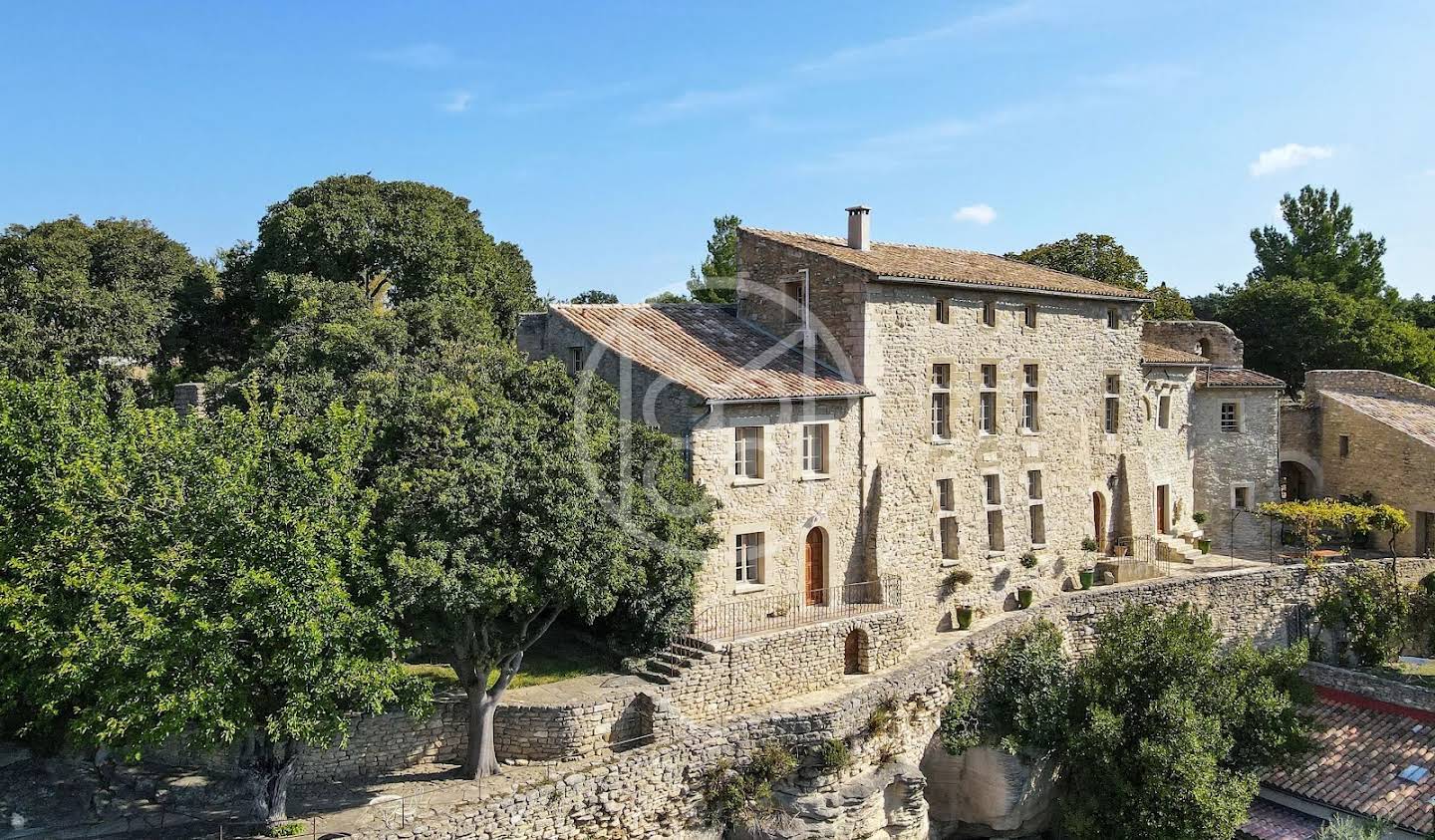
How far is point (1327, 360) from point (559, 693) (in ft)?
143

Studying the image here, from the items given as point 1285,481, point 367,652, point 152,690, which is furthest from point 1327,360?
point 152,690

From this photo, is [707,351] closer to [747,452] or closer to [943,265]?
[747,452]

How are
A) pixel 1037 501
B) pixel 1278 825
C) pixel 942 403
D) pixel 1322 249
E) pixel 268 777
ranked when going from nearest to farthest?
pixel 268 777
pixel 1278 825
pixel 942 403
pixel 1037 501
pixel 1322 249

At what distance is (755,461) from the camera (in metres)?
23.7

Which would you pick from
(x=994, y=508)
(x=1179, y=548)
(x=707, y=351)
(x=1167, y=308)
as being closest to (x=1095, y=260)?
(x=1167, y=308)

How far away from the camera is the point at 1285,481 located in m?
40.7

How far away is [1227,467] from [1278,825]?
16.4m

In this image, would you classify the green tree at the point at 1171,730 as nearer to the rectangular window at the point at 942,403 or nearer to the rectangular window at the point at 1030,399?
the rectangular window at the point at 942,403

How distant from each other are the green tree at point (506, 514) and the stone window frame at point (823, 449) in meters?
4.81

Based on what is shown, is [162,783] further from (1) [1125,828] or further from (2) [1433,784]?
(2) [1433,784]

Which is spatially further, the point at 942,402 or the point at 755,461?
the point at 942,402

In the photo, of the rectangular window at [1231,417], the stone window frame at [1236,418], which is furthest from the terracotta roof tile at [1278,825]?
the rectangular window at [1231,417]

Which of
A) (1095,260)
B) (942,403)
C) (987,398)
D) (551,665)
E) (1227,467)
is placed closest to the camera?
(551,665)

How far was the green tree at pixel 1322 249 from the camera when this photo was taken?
5788 cm
